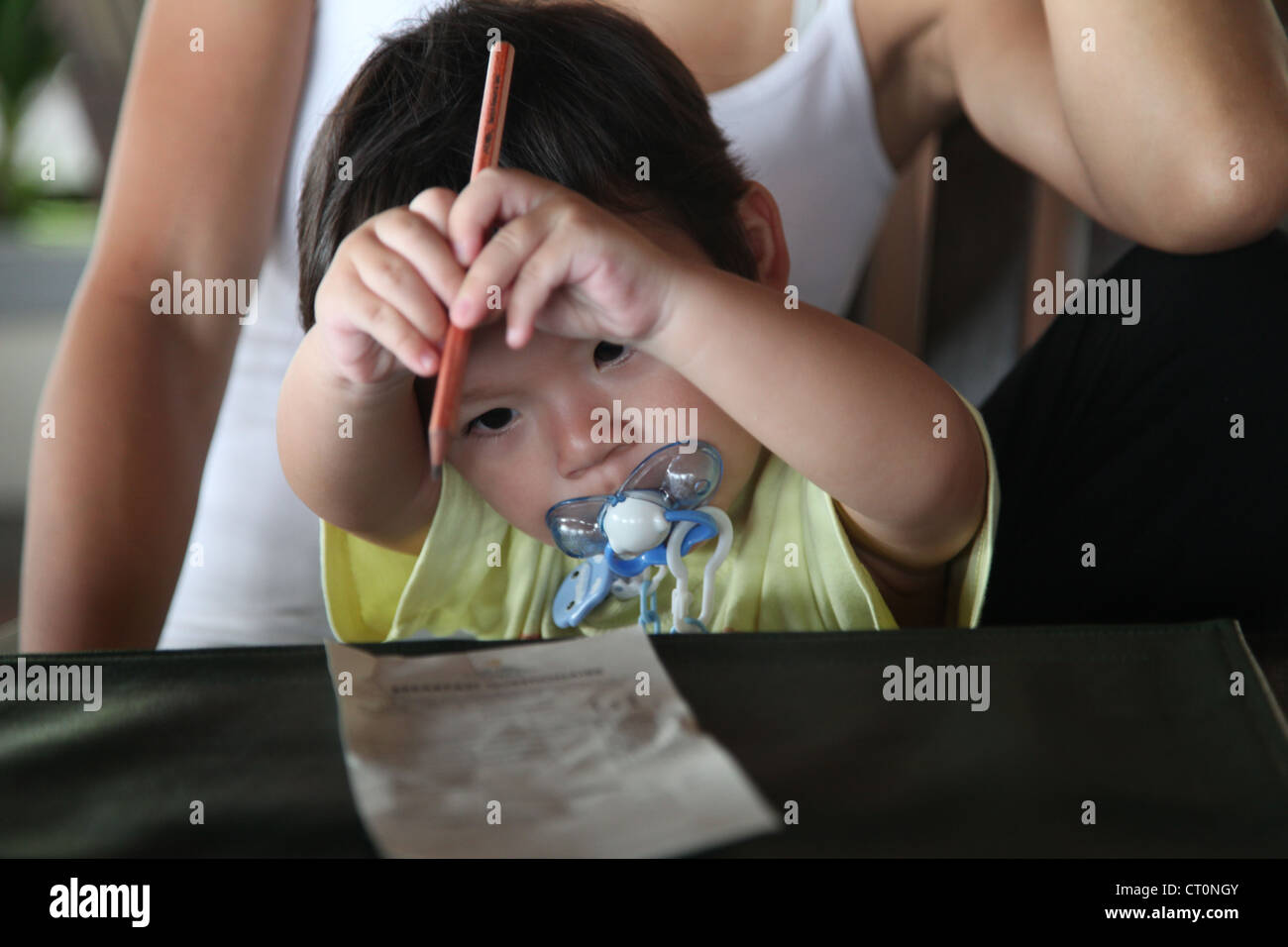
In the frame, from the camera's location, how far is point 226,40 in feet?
2.99

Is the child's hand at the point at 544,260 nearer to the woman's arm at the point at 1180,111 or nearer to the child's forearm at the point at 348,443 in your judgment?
the child's forearm at the point at 348,443

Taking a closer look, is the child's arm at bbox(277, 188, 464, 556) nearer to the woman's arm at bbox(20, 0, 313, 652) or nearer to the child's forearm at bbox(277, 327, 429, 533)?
the child's forearm at bbox(277, 327, 429, 533)

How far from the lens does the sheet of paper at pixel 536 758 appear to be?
323 millimetres

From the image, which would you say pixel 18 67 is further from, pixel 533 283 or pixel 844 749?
pixel 844 749

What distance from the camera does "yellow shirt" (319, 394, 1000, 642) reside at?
2.22ft

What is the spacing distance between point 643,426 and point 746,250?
0.57 ft

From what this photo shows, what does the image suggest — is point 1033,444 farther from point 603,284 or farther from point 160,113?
point 160,113

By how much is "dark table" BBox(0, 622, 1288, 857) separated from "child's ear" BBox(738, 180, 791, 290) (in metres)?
0.37

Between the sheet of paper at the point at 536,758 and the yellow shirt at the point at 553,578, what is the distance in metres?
0.26

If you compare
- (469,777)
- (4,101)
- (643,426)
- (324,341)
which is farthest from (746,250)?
(4,101)

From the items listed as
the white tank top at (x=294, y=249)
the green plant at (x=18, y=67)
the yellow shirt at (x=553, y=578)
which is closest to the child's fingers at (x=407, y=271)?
the yellow shirt at (x=553, y=578)

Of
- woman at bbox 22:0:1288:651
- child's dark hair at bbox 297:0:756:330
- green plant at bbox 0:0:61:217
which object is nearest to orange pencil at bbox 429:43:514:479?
child's dark hair at bbox 297:0:756:330

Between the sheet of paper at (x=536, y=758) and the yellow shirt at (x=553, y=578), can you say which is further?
the yellow shirt at (x=553, y=578)
